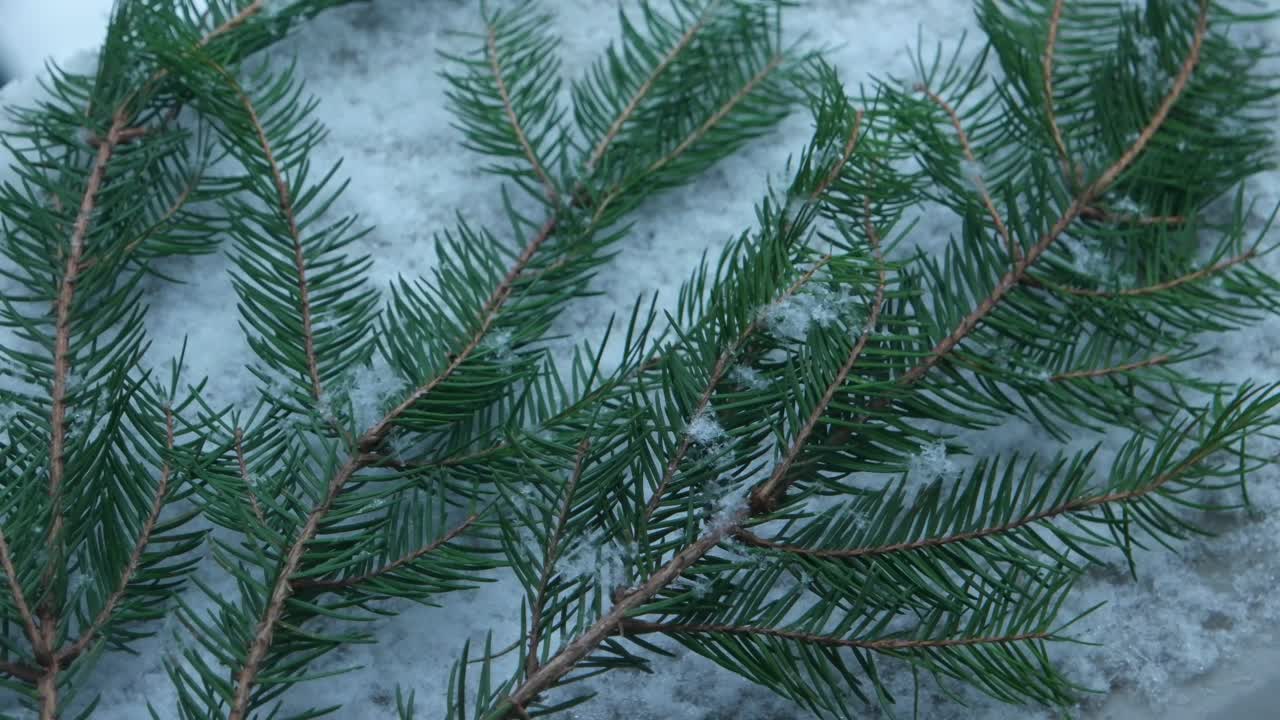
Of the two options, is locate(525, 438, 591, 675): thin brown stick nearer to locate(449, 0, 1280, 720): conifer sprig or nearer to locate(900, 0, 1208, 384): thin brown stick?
locate(449, 0, 1280, 720): conifer sprig

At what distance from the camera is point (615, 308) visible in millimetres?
631

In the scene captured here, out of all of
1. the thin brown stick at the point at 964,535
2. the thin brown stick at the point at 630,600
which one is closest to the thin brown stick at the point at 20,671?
the thin brown stick at the point at 630,600

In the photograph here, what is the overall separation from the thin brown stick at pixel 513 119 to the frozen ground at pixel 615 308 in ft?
0.17

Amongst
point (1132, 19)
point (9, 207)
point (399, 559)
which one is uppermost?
point (9, 207)

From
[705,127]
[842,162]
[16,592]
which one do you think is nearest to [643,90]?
[705,127]

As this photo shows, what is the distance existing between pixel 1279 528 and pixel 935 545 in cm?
26

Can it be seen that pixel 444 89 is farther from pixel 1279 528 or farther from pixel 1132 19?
pixel 1279 528

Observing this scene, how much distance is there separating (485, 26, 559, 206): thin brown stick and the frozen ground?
5cm

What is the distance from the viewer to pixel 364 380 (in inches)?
19.9

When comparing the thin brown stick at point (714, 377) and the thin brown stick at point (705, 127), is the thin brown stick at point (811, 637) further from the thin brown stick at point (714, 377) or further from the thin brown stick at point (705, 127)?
the thin brown stick at point (705, 127)

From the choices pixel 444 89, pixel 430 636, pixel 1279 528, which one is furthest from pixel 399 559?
pixel 1279 528

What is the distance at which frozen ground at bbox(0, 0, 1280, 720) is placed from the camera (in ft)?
1.80

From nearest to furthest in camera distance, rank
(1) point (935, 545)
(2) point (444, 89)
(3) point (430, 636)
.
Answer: (1) point (935, 545), (3) point (430, 636), (2) point (444, 89)

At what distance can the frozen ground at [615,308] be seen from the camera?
0.55 m
